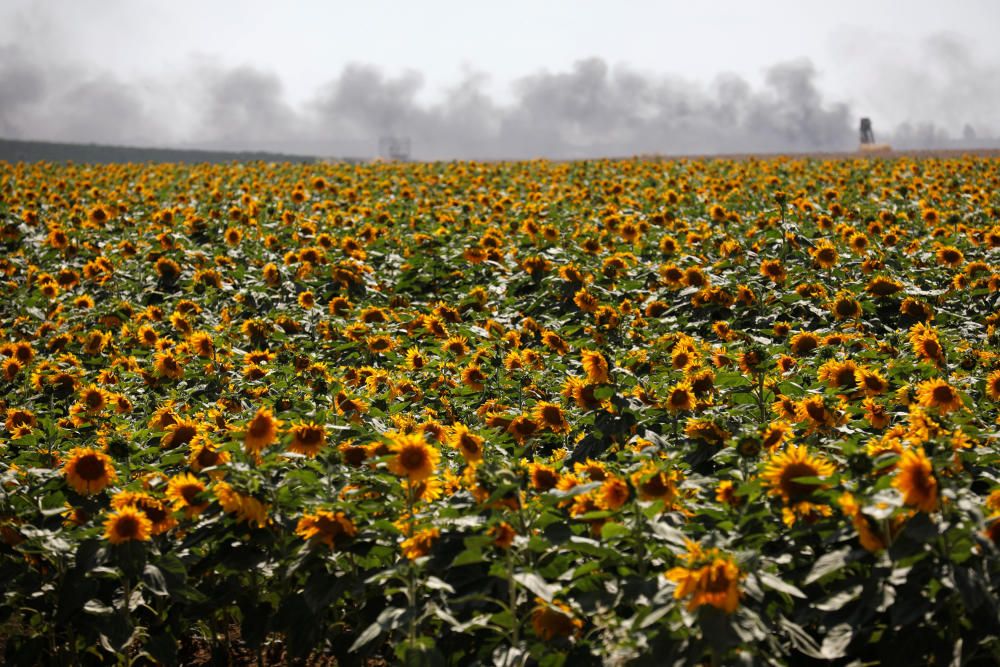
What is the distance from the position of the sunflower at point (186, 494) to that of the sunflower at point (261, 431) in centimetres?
27

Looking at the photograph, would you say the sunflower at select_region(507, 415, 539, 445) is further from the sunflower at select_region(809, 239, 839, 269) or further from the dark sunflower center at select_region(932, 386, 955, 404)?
the sunflower at select_region(809, 239, 839, 269)

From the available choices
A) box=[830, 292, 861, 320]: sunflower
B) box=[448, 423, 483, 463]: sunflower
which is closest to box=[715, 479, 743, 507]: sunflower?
box=[448, 423, 483, 463]: sunflower

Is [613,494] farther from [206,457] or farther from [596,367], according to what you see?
[206,457]

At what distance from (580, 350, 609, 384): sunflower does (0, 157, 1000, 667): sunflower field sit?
1 centimetres

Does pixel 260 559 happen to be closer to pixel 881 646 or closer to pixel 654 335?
pixel 881 646

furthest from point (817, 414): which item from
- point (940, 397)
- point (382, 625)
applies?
point (382, 625)

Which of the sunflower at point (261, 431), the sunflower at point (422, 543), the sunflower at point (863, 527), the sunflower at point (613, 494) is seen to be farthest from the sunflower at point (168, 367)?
the sunflower at point (863, 527)

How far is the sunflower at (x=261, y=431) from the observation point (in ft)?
12.0

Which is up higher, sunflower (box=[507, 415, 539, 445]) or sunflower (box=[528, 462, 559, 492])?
sunflower (box=[528, 462, 559, 492])

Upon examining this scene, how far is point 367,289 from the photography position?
9.02 m

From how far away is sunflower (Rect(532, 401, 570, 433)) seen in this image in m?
4.41

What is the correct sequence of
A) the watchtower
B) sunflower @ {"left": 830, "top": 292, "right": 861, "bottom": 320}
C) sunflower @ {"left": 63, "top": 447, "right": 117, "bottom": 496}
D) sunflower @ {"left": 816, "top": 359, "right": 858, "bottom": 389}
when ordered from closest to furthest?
sunflower @ {"left": 63, "top": 447, "right": 117, "bottom": 496} → sunflower @ {"left": 816, "top": 359, "right": 858, "bottom": 389} → sunflower @ {"left": 830, "top": 292, "right": 861, "bottom": 320} → the watchtower

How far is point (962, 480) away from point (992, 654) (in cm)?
52

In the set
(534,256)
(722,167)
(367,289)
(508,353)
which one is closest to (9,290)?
(367,289)
